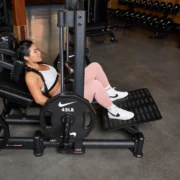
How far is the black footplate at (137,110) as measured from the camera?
1.55 m

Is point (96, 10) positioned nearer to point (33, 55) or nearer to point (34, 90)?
point (33, 55)

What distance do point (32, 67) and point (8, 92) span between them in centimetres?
21

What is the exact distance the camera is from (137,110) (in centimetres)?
168

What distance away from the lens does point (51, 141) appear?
1469 mm

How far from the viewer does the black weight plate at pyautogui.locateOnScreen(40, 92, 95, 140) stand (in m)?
1.24

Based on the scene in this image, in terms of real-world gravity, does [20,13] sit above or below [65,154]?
above

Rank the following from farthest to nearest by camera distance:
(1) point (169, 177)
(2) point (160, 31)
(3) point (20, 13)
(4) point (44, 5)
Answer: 1. (4) point (44, 5)
2. (2) point (160, 31)
3. (3) point (20, 13)
4. (1) point (169, 177)

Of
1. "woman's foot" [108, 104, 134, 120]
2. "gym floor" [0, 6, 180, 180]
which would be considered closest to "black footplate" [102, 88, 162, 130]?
"woman's foot" [108, 104, 134, 120]

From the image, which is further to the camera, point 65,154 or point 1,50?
point 1,50

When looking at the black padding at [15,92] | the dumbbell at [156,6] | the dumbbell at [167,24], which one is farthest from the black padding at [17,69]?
the dumbbell at [156,6]

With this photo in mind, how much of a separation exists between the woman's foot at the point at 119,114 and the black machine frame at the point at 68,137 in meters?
0.07

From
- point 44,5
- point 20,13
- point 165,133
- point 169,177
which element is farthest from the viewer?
point 44,5

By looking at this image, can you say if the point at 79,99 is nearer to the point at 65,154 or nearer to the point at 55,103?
the point at 55,103

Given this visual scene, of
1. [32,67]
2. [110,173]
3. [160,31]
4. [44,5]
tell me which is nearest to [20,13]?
[160,31]
